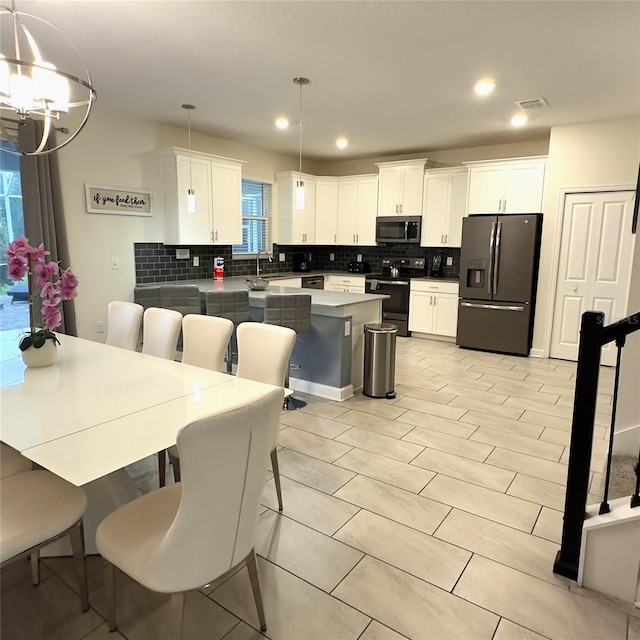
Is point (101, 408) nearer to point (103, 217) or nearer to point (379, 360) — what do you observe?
point (379, 360)

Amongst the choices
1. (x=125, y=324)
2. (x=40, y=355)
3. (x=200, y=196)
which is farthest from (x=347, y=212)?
(x=40, y=355)

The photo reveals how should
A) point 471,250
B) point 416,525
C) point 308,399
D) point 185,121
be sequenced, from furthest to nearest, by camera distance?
point 471,250 < point 185,121 < point 308,399 < point 416,525

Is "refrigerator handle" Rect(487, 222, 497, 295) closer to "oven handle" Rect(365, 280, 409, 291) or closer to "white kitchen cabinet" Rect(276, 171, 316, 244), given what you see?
"oven handle" Rect(365, 280, 409, 291)

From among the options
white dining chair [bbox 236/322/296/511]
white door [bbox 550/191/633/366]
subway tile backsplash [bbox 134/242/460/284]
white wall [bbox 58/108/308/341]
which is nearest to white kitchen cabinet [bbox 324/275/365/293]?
subway tile backsplash [bbox 134/242/460/284]

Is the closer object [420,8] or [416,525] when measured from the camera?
[416,525]

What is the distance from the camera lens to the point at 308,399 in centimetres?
408

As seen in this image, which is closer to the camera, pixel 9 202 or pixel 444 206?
pixel 9 202

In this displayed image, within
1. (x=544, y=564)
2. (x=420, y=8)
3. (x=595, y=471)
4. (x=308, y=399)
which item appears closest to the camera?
(x=544, y=564)

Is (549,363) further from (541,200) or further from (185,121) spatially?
(185,121)

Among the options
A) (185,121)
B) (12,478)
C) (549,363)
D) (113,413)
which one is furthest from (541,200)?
(12,478)

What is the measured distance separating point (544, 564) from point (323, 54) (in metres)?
3.36

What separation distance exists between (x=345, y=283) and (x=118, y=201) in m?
3.52

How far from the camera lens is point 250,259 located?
6.58 metres

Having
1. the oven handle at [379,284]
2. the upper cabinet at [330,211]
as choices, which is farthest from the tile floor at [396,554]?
the upper cabinet at [330,211]
